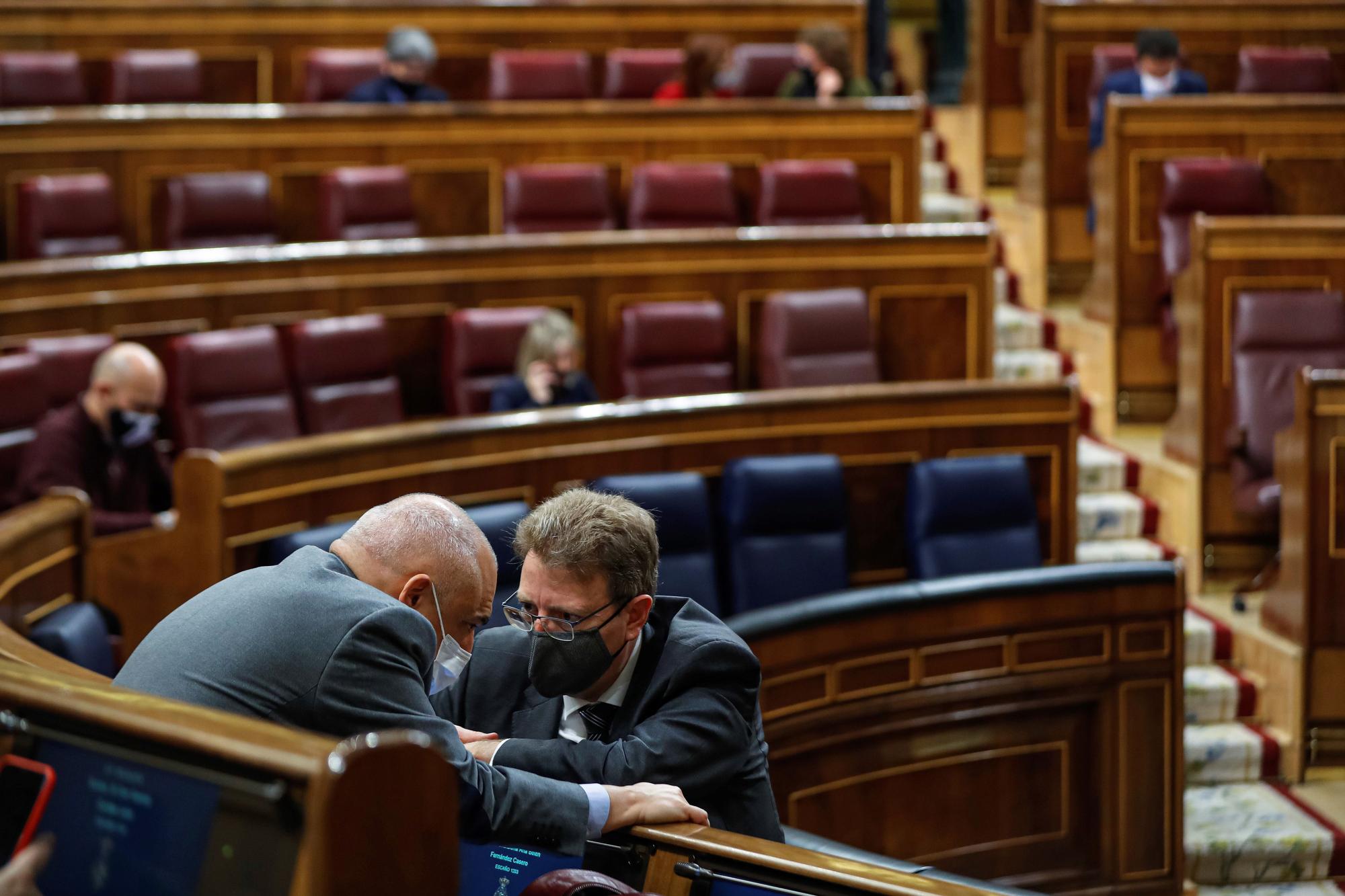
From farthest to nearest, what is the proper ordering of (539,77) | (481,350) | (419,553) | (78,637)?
1. (539,77)
2. (481,350)
3. (78,637)
4. (419,553)

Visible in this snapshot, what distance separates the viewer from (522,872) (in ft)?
2.46

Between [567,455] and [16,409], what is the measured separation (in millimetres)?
699

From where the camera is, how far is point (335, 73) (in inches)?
123

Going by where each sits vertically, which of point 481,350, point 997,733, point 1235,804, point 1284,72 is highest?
point 1284,72

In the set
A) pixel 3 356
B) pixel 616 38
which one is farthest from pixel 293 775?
pixel 616 38

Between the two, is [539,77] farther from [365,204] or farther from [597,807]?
[597,807]

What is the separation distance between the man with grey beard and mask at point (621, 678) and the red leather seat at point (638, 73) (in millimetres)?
2470

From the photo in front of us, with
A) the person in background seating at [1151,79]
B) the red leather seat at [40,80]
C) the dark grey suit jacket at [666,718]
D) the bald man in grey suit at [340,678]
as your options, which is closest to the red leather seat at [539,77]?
the red leather seat at [40,80]

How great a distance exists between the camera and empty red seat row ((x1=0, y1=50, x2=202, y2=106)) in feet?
9.56

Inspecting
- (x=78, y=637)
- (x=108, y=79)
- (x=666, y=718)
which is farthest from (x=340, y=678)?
(x=108, y=79)

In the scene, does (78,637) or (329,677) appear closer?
(329,677)

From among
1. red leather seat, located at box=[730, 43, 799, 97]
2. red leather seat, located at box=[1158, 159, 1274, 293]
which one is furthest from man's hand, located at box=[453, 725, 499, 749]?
red leather seat, located at box=[730, 43, 799, 97]

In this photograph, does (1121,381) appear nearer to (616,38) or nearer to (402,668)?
(616,38)

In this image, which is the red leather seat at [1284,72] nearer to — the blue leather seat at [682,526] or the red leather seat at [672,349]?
the red leather seat at [672,349]
